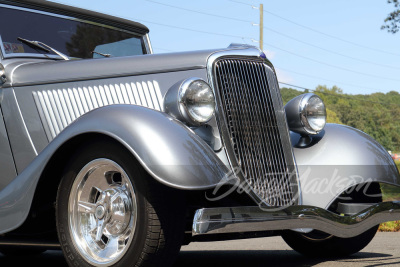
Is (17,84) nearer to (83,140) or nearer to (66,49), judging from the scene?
(66,49)

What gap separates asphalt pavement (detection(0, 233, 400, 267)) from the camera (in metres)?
4.51

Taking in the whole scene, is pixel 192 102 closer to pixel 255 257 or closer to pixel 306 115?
pixel 306 115

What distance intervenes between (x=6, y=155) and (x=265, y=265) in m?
2.04

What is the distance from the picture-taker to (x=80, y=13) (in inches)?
209

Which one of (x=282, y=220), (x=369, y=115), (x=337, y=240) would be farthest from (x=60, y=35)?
(x=369, y=115)

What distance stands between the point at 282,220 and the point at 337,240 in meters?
1.55

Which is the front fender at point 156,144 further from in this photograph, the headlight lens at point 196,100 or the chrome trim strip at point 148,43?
the chrome trim strip at point 148,43

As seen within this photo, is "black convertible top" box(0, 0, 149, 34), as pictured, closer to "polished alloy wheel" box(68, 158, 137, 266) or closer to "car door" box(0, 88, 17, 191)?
"car door" box(0, 88, 17, 191)

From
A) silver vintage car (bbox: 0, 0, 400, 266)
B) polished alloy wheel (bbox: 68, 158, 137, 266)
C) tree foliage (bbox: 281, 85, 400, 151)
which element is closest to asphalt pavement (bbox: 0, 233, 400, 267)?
silver vintage car (bbox: 0, 0, 400, 266)

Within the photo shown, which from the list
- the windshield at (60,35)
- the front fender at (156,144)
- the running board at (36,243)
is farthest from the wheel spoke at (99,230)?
the windshield at (60,35)

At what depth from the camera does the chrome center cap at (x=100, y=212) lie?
135 inches

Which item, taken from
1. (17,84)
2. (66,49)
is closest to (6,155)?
(17,84)

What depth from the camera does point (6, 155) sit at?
175 inches

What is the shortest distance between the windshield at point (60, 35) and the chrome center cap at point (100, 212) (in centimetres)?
178
